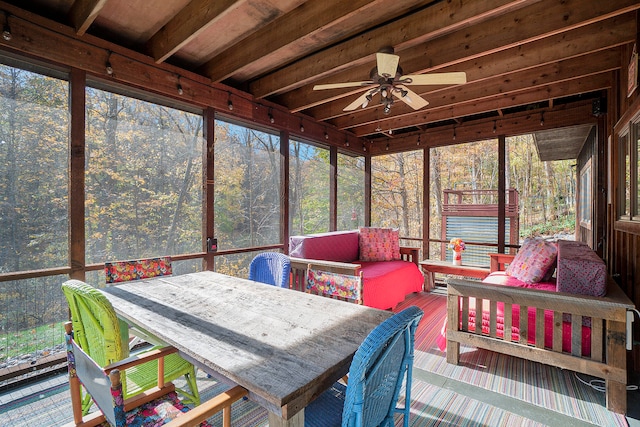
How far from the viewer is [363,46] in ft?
9.14

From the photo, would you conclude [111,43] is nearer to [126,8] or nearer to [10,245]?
[126,8]

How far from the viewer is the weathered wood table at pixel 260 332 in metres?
1.03

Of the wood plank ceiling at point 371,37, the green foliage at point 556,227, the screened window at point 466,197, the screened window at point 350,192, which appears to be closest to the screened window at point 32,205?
the wood plank ceiling at point 371,37

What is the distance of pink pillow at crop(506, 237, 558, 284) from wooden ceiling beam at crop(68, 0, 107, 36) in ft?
13.8

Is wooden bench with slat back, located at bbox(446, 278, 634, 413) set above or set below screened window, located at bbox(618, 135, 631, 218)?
below

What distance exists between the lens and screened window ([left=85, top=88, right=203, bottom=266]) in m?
2.75

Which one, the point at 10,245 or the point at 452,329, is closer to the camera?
the point at 10,245

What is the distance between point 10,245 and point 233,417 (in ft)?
7.06

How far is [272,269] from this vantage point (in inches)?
102

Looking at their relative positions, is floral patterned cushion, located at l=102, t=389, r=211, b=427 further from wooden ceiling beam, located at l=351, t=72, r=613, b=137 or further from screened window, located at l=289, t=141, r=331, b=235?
wooden ceiling beam, located at l=351, t=72, r=613, b=137

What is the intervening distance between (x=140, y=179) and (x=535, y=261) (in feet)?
13.2

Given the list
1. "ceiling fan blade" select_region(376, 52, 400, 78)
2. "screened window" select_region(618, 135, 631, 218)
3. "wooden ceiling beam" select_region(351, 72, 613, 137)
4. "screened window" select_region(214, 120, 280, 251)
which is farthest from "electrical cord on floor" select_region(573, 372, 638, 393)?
"screened window" select_region(214, 120, 280, 251)

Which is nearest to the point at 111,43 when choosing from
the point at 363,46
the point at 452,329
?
the point at 363,46

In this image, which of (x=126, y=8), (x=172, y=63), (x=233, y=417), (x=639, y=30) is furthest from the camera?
(x=172, y=63)
